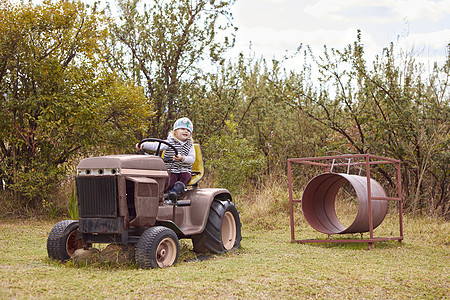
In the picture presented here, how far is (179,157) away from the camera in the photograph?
630cm

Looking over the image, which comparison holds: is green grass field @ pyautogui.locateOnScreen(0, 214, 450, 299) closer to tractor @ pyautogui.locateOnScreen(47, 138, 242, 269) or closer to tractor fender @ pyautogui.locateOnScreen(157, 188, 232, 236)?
tractor @ pyautogui.locateOnScreen(47, 138, 242, 269)

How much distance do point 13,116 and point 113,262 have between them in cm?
584

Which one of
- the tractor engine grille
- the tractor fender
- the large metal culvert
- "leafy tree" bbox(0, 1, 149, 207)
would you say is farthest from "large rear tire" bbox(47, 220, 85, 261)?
"leafy tree" bbox(0, 1, 149, 207)

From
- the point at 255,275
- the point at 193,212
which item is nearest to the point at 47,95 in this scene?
the point at 193,212

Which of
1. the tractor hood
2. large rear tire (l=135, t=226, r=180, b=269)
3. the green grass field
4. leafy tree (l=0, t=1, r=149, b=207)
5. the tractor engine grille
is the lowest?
the green grass field

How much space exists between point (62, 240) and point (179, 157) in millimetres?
1605

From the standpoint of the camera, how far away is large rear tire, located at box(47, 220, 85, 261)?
5703 mm

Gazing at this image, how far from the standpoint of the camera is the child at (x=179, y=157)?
20.9ft

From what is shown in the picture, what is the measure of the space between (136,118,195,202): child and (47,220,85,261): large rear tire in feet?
3.78

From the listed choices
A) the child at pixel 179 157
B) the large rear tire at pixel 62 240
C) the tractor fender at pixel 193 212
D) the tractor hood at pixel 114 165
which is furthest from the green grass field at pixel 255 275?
the tractor hood at pixel 114 165

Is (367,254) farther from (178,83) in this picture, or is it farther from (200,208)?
(178,83)

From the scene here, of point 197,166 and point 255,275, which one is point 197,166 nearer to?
Answer: point 197,166

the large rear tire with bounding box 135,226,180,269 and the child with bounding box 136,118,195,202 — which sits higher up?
the child with bounding box 136,118,195,202

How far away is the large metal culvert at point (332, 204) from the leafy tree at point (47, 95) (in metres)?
4.59
